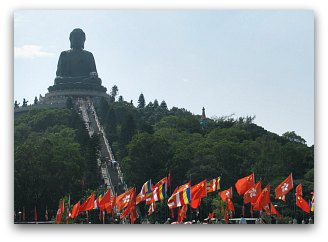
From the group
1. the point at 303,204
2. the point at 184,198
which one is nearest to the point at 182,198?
the point at 184,198

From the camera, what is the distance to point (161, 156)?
27016 mm

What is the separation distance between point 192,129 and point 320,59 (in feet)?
59.3

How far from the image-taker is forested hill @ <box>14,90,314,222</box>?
21297 millimetres

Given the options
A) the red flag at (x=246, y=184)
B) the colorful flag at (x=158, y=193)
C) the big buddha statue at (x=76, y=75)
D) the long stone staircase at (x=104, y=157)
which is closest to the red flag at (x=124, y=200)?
the colorful flag at (x=158, y=193)

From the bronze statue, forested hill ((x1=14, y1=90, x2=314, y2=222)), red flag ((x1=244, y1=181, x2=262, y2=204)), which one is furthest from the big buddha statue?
red flag ((x1=244, y1=181, x2=262, y2=204))

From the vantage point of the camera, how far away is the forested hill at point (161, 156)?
21297 millimetres

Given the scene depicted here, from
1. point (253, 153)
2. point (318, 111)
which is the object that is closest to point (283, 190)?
point (318, 111)

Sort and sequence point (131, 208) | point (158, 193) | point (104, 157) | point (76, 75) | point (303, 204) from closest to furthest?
point (303, 204) → point (131, 208) → point (158, 193) → point (104, 157) → point (76, 75)

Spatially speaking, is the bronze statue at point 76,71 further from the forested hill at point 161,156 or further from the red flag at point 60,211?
the red flag at point 60,211

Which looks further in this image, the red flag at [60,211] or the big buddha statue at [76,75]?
the big buddha statue at [76,75]

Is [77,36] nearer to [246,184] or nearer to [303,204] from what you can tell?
[246,184]
